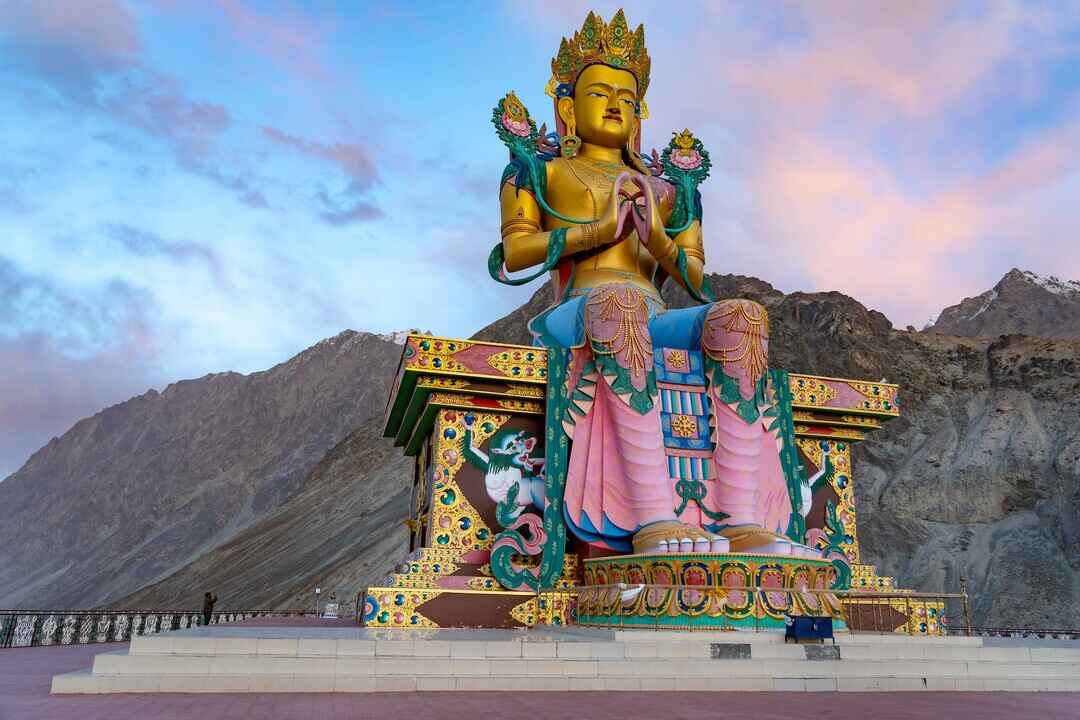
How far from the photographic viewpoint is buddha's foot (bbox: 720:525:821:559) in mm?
8281

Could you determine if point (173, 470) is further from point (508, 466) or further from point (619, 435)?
point (619, 435)

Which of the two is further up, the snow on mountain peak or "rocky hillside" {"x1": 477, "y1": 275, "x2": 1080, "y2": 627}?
the snow on mountain peak

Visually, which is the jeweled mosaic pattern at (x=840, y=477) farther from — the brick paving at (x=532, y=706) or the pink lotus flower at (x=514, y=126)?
the pink lotus flower at (x=514, y=126)

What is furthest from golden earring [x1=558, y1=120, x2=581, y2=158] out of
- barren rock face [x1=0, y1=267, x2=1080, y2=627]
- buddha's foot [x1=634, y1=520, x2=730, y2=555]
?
barren rock face [x1=0, y1=267, x2=1080, y2=627]

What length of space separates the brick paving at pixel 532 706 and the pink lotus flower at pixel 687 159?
8.38 metres

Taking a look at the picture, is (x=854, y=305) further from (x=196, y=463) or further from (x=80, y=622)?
(x=196, y=463)

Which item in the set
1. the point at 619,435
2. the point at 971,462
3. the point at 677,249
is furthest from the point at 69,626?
the point at 971,462

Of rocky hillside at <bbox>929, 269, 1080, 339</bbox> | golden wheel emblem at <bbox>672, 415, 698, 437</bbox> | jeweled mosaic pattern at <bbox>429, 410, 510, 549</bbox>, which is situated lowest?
jeweled mosaic pattern at <bbox>429, 410, 510, 549</bbox>

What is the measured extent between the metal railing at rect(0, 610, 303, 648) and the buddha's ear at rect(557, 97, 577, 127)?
8.43 meters

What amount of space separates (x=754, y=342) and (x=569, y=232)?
2678 millimetres

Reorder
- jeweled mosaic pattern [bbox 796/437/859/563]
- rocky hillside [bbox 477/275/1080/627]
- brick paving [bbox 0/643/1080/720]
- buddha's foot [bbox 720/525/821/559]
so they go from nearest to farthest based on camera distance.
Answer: brick paving [bbox 0/643/1080/720] → buddha's foot [bbox 720/525/821/559] → jeweled mosaic pattern [bbox 796/437/859/563] → rocky hillside [bbox 477/275/1080/627]

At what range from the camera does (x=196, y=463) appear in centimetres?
7888

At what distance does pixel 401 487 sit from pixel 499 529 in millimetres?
34109

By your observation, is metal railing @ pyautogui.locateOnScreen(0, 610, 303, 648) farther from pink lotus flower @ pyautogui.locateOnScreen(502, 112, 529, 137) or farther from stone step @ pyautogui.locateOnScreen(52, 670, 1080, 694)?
pink lotus flower @ pyautogui.locateOnScreen(502, 112, 529, 137)
